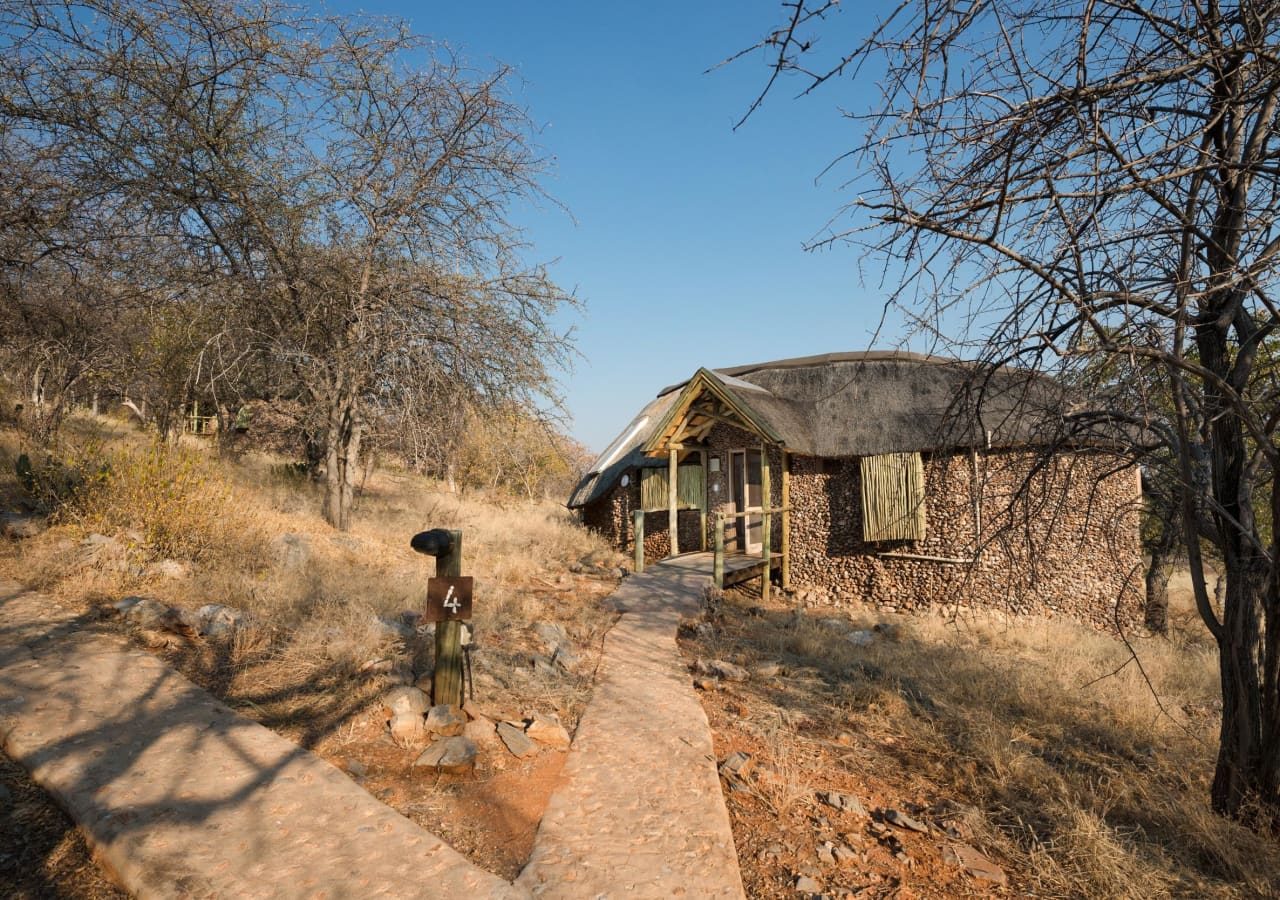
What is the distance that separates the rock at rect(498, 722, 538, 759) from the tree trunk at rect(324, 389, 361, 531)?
698 centimetres

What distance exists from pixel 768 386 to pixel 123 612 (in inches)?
491

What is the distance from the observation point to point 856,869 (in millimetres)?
3379

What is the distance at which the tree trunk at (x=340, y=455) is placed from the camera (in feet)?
33.3

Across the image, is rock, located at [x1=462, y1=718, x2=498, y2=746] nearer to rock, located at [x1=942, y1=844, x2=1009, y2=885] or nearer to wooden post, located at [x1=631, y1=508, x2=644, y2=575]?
rock, located at [x1=942, y1=844, x2=1009, y2=885]

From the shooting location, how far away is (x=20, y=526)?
7.25 metres

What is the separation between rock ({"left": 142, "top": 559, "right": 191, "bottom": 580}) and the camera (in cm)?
654

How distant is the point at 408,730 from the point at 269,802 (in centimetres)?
113

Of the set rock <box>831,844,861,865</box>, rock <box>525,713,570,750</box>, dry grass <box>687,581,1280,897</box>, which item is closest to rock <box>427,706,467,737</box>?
rock <box>525,713,570,750</box>

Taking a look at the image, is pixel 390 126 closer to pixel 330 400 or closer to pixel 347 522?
pixel 330 400

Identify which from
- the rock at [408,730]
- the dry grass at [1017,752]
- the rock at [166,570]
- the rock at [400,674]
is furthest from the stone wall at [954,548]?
the rock at [166,570]

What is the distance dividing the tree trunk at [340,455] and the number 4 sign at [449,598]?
6355 mm

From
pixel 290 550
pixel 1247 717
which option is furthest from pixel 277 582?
pixel 1247 717

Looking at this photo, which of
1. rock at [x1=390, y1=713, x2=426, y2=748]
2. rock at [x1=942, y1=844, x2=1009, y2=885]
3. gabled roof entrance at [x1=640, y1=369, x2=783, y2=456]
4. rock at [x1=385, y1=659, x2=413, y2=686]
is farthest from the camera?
gabled roof entrance at [x1=640, y1=369, x2=783, y2=456]

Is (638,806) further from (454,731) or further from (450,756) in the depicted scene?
(454,731)
